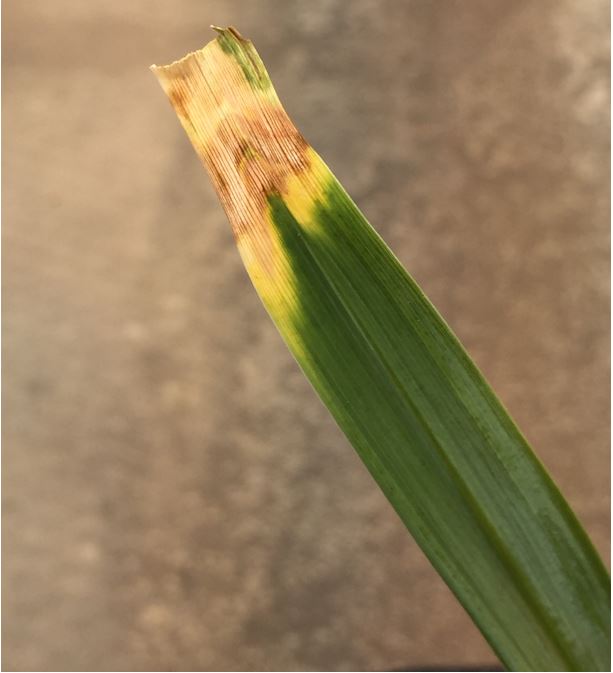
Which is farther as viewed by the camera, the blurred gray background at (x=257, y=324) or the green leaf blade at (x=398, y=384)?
the blurred gray background at (x=257, y=324)

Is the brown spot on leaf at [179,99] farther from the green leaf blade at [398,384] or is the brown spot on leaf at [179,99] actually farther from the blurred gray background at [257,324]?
the blurred gray background at [257,324]

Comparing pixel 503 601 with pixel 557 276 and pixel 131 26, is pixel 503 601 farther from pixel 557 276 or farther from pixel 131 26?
pixel 131 26

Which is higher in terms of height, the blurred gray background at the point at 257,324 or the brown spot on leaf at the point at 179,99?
the blurred gray background at the point at 257,324

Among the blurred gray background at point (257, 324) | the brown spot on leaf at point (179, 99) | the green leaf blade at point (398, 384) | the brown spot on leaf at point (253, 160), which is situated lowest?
the green leaf blade at point (398, 384)

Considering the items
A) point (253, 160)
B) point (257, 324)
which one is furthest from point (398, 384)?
point (257, 324)

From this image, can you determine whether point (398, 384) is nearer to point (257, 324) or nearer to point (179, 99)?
point (179, 99)

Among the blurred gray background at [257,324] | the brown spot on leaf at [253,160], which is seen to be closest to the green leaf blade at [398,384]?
the brown spot on leaf at [253,160]

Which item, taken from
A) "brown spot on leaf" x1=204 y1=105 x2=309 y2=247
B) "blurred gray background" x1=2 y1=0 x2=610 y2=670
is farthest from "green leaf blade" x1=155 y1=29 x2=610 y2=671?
"blurred gray background" x1=2 y1=0 x2=610 y2=670

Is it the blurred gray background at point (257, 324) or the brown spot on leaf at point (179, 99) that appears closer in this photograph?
the brown spot on leaf at point (179, 99)
